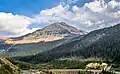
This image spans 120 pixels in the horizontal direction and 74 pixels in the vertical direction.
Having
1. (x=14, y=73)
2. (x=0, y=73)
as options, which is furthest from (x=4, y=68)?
(x=0, y=73)

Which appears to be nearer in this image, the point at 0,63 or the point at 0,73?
the point at 0,73

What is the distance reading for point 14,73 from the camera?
495 ft

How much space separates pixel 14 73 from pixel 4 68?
587 cm

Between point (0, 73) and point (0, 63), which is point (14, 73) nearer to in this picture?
point (0, 63)

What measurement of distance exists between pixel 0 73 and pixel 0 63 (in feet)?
78.0

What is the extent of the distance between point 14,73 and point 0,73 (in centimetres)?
1963

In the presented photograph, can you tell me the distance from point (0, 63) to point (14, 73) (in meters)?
9.67

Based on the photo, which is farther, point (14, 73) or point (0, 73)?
point (14, 73)

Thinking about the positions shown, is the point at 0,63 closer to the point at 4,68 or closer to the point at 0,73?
the point at 4,68

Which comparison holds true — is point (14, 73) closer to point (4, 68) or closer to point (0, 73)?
point (4, 68)

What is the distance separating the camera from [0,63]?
15475cm

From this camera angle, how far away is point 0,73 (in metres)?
132
